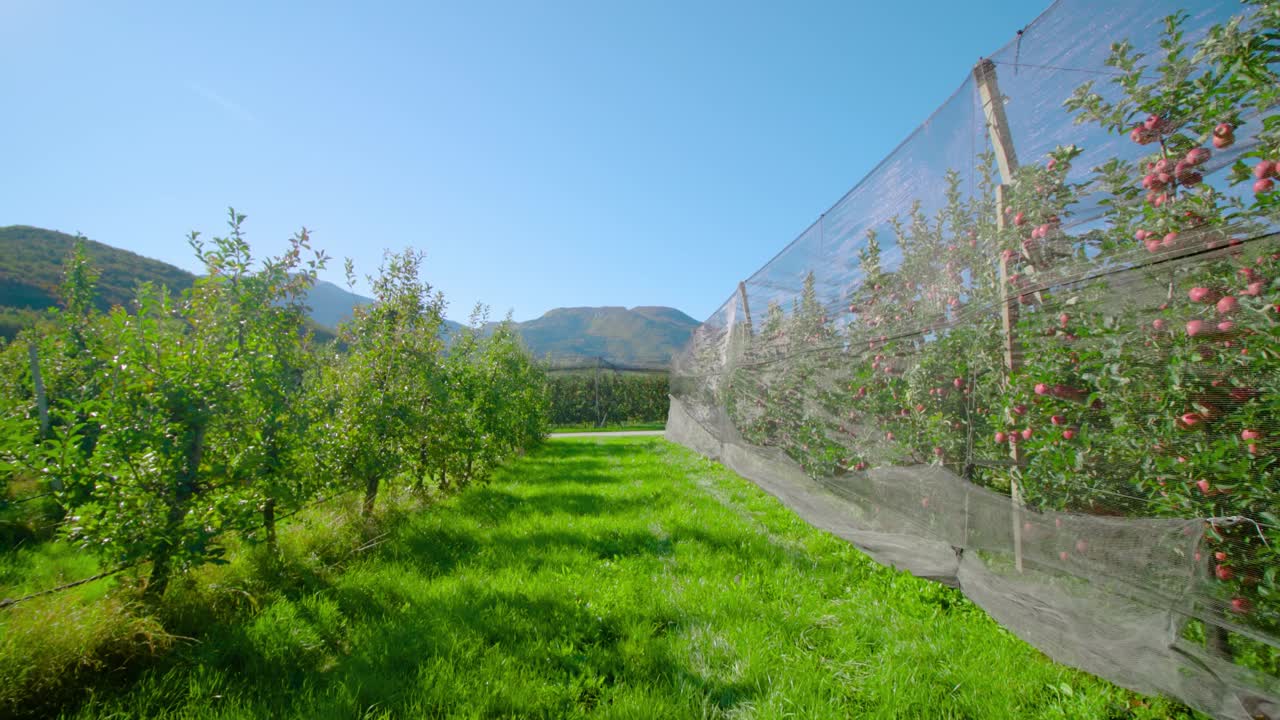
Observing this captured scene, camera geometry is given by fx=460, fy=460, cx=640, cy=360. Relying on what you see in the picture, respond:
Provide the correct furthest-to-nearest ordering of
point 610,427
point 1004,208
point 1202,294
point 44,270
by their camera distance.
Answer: point 44,270 → point 610,427 → point 1004,208 → point 1202,294

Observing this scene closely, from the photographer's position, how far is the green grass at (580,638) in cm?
161

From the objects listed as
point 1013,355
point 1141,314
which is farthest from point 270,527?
point 1141,314

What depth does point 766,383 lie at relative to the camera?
494cm

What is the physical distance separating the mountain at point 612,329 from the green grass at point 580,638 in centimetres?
10082

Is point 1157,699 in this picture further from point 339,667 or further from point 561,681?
point 339,667

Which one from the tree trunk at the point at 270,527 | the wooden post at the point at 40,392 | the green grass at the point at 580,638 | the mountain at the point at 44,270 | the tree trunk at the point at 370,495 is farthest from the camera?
the mountain at the point at 44,270

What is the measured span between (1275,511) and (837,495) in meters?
2.19

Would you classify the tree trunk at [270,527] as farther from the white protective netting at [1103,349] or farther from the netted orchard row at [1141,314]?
the netted orchard row at [1141,314]

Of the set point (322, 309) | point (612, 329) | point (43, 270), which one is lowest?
point (43, 270)

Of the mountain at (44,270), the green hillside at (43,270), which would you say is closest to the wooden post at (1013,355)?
the mountain at (44,270)

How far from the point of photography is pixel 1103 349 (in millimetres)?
1519

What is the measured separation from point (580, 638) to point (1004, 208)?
2.71 m

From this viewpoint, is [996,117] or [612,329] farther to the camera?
[612,329]

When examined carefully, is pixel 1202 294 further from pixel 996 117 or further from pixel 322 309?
pixel 322 309
